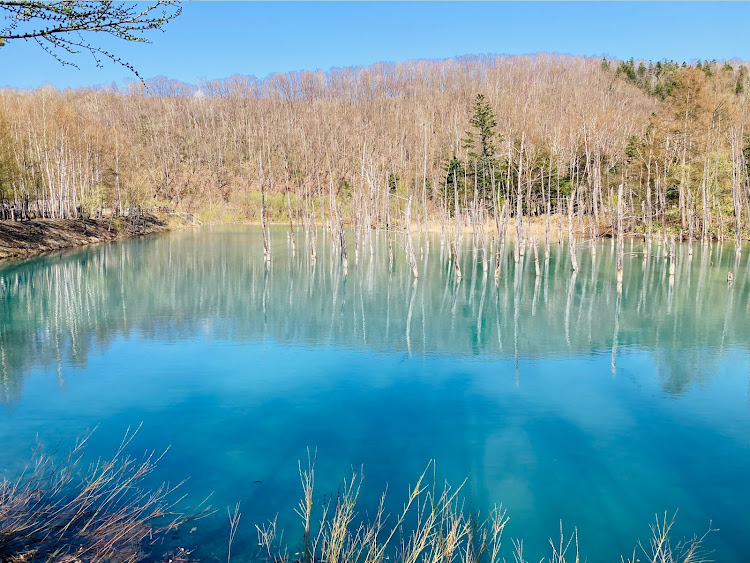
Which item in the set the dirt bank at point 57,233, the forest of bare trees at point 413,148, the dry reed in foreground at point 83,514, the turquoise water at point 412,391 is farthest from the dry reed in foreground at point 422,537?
the dirt bank at point 57,233

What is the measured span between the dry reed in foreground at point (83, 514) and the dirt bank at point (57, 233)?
85.2 feet

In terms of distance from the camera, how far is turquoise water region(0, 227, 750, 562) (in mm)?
8164

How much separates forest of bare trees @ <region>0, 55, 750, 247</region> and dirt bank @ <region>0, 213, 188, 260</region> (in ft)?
5.17

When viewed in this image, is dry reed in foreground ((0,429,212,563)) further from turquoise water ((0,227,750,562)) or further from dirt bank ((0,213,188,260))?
dirt bank ((0,213,188,260))

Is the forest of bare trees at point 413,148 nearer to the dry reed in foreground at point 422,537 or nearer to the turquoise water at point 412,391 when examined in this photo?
the turquoise water at point 412,391

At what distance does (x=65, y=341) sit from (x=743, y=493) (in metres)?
15.9

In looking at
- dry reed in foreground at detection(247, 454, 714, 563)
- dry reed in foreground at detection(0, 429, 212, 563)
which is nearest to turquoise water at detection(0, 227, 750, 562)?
dry reed in foreground at detection(247, 454, 714, 563)

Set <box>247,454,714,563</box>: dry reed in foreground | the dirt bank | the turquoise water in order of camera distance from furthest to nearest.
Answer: the dirt bank < the turquoise water < <box>247,454,714,563</box>: dry reed in foreground

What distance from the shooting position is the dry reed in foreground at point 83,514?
5.83m

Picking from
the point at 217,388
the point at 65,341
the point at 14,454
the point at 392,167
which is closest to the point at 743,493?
the point at 217,388

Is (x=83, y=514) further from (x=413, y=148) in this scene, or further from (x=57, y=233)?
(x=413, y=148)

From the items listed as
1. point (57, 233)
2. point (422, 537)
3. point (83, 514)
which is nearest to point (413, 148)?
point (57, 233)

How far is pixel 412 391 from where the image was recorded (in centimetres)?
1255

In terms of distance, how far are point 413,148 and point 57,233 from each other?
1681 inches
